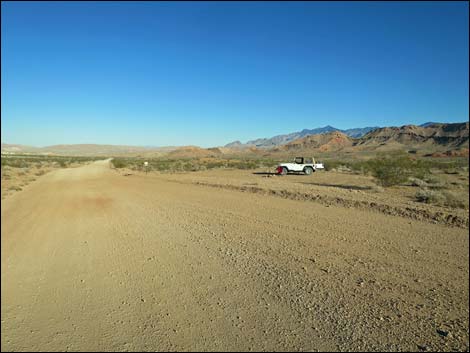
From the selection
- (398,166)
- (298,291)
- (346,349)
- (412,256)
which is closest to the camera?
(346,349)

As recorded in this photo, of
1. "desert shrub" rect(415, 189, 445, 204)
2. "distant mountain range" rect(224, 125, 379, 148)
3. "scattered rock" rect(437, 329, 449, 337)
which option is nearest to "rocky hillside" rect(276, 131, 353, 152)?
"distant mountain range" rect(224, 125, 379, 148)

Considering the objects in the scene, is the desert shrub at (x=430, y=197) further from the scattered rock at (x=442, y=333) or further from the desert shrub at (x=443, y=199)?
the scattered rock at (x=442, y=333)

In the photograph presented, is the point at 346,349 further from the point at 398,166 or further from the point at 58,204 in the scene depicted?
the point at 398,166

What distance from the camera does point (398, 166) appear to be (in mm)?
22156

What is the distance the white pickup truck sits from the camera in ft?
98.4

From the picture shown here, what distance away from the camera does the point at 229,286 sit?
5.45 meters

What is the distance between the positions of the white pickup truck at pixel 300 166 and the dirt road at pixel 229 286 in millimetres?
20340

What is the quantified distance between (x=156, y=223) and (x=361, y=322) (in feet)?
22.8

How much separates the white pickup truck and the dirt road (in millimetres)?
20340

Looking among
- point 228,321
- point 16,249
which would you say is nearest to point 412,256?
point 228,321

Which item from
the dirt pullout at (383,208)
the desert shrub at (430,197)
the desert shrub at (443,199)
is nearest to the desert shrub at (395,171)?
the desert shrub at (443,199)

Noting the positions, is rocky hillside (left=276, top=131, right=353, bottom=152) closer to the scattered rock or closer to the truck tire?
the truck tire

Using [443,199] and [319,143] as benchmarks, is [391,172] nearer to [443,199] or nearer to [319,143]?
[443,199]

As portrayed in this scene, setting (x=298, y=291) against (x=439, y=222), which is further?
(x=439, y=222)
